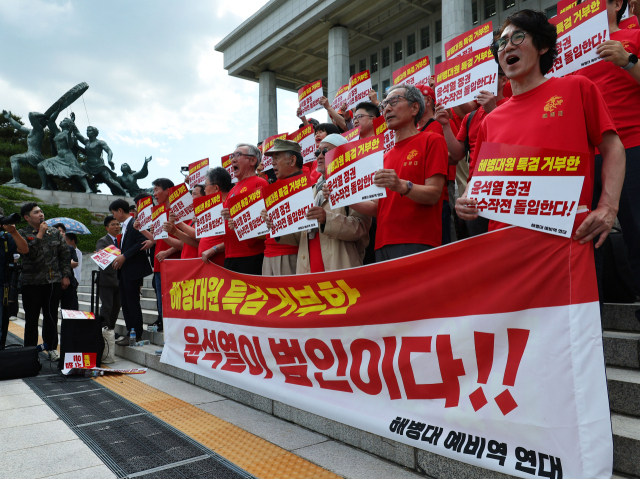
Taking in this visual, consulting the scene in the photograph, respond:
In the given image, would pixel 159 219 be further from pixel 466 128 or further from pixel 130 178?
pixel 130 178

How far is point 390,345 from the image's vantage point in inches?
101

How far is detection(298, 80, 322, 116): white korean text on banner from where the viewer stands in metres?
7.84

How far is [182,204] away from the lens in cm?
504

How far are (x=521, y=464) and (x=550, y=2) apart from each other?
22913mm

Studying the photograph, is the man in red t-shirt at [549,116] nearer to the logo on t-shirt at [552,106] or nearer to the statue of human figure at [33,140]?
the logo on t-shirt at [552,106]

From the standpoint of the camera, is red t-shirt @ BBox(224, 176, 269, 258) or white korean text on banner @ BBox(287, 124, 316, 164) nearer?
red t-shirt @ BBox(224, 176, 269, 258)

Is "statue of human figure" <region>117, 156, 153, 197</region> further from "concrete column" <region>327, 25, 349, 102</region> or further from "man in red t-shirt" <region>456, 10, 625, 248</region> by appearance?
"man in red t-shirt" <region>456, 10, 625, 248</region>

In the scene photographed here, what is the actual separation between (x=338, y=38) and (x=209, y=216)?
2234 centimetres

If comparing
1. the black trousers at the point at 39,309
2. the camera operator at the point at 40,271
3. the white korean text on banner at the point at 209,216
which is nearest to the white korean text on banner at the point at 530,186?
the white korean text on banner at the point at 209,216

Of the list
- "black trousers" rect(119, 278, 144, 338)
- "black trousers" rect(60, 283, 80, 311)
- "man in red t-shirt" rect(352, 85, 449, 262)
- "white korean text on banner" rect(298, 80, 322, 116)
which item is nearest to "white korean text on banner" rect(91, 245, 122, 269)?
"black trousers" rect(119, 278, 144, 338)

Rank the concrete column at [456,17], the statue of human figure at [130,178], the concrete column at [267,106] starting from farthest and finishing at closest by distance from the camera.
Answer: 1. the statue of human figure at [130,178]
2. the concrete column at [267,106]
3. the concrete column at [456,17]

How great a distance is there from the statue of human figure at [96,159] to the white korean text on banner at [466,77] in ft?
92.3

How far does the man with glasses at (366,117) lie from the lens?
450 centimetres

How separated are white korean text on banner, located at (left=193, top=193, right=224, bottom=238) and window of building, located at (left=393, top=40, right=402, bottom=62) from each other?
25.2 metres
